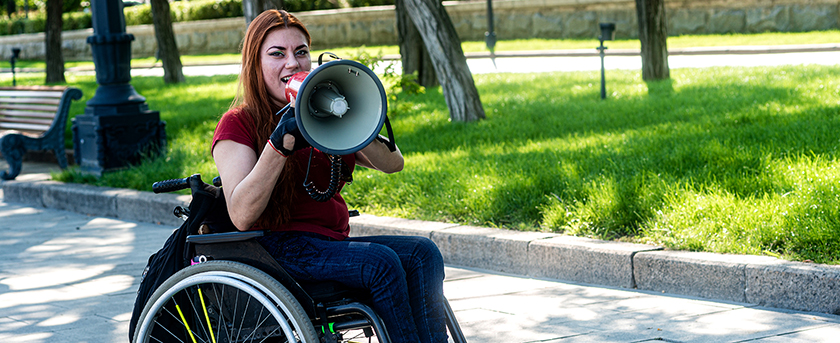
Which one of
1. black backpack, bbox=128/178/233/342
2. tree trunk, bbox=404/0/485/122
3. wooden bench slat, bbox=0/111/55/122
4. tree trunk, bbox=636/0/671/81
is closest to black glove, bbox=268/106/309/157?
black backpack, bbox=128/178/233/342

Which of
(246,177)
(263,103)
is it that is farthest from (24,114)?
(246,177)

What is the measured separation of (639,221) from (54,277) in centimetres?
359

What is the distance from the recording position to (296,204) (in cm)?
297

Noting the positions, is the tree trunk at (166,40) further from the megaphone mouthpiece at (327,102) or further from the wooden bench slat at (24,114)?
the megaphone mouthpiece at (327,102)

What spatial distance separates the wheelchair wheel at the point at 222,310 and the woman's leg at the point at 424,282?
1.24 feet

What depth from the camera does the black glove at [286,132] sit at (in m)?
2.60

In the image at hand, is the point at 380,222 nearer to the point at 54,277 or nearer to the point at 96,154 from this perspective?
the point at 54,277

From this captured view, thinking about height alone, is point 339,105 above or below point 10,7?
below

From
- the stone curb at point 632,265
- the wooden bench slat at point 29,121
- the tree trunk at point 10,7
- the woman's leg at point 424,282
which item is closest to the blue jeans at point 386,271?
the woman's leg at point 424,282

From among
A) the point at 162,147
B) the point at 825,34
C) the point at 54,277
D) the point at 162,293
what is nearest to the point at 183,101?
the point at 162,147

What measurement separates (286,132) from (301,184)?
1.25 ft

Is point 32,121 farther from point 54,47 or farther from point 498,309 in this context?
point 54,47

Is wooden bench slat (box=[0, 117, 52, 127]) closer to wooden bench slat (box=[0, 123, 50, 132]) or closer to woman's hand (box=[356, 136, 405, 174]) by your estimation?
wooden bench slat (box=[0, 123, 50, 132])

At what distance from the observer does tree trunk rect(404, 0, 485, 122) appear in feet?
31.6
